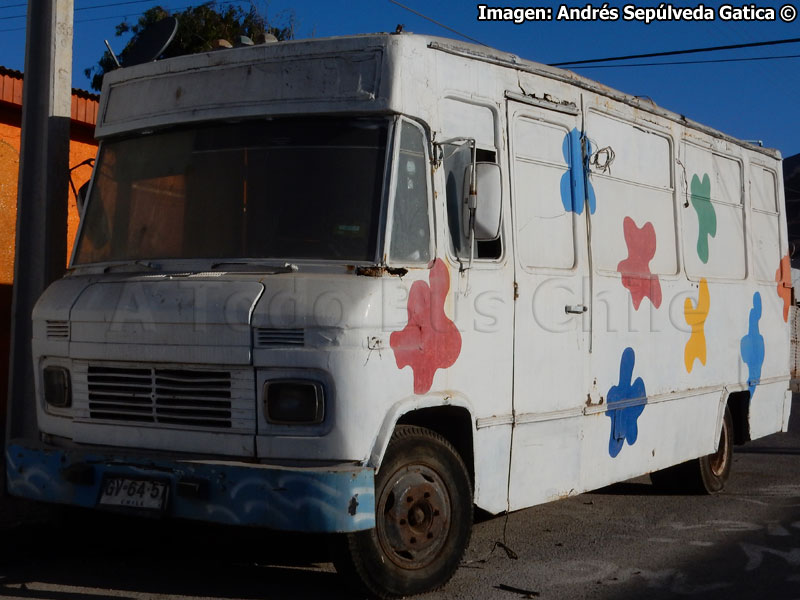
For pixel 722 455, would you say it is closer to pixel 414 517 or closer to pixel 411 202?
pixel 414 517

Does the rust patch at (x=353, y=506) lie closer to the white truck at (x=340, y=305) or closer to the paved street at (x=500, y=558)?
the white truck at (x=340, y=305)

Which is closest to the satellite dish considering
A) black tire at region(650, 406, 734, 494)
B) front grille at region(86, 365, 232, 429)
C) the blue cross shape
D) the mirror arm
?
front grille at region(86, 365, 232, 429)

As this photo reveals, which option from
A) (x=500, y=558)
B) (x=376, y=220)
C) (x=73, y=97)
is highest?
(x=73, y=97)

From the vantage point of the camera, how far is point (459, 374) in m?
5.69

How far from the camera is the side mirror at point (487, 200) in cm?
562

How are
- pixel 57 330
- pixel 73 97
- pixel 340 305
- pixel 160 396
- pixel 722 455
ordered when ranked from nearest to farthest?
pixel 340 305 → pixel 160 396 → pixel 57 330 → pixel 722 455 → pixel 73 97

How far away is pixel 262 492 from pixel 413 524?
0.91 meters

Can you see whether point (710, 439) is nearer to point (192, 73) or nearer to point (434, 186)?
point (434, 186)

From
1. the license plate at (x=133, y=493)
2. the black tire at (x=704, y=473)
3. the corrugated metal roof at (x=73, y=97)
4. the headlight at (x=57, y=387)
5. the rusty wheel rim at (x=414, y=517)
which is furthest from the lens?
the corrugated metal roof at (x=73, y=97)

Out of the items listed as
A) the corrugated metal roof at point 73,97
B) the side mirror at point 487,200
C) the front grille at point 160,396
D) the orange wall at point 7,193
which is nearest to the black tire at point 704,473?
the side mirror at point 487,200

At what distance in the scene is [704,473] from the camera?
29.4 feet

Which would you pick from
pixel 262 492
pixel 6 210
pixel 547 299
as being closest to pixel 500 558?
pixel 547 299

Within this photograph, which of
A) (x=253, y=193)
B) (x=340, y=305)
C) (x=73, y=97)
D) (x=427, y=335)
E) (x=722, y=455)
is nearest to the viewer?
(x=340, y=305)

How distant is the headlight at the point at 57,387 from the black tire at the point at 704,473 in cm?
525
